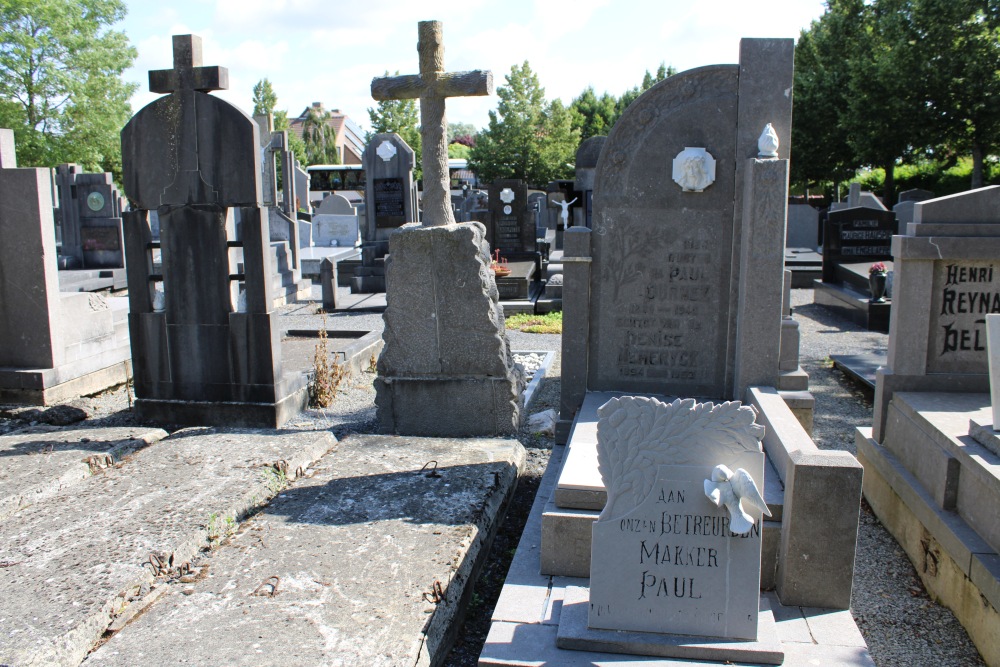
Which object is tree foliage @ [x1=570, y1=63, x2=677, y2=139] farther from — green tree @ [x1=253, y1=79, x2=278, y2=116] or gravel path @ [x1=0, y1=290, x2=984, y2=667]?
gravel path @ [x1=0, y1=290, x2=984, y2=667]

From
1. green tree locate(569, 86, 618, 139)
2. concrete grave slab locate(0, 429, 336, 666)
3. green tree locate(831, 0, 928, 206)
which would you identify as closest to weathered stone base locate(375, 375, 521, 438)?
concrete grave slab locate(0, 429, 336, 666)

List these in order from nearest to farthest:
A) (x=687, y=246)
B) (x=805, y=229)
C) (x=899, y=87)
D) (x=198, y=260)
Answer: (x=687, y=246) → (x=198, y=260) → (x=805, y=229) → (x=899, y=87)

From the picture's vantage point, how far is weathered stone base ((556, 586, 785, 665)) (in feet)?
9.23

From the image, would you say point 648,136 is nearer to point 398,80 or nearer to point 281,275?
point 398,80

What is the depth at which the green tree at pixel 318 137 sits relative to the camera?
6128cm

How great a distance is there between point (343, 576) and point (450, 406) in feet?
8.15

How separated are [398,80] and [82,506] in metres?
3.53

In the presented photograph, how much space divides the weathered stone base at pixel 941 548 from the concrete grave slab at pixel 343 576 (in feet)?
A: 7.54

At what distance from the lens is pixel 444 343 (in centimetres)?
571

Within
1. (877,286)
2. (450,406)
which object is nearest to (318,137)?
(877,286)

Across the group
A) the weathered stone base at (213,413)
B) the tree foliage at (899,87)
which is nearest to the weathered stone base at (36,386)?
the weathered stone base at (213,413)

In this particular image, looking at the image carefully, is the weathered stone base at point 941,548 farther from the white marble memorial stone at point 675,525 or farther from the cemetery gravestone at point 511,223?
the cemetery gravestone at point 511,223

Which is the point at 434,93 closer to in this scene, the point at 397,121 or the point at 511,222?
the point at 511,222

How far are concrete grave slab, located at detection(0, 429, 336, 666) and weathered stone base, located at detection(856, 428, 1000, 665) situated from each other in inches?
139
